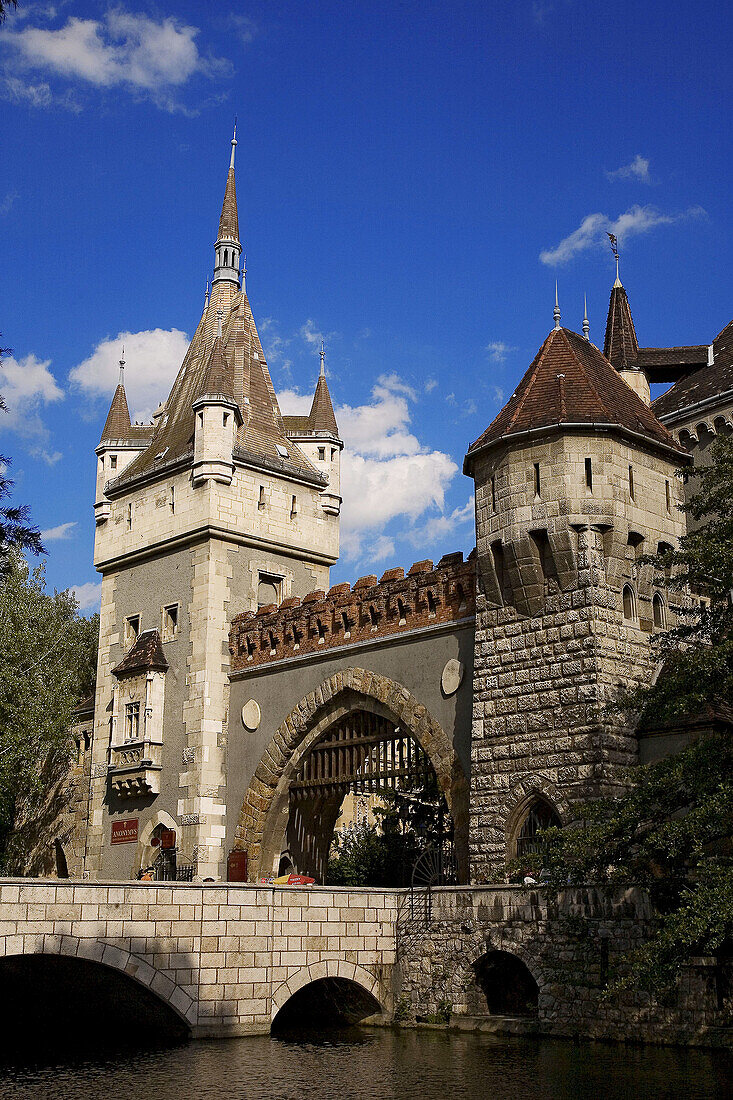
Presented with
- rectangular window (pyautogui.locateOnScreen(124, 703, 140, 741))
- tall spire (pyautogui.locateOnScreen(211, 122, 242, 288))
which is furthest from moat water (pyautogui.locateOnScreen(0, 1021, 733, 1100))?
tall spire (pyautogui.locateOnScreen(211, 122, 242, 288))

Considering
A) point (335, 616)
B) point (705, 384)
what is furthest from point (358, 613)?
point (705, 384)

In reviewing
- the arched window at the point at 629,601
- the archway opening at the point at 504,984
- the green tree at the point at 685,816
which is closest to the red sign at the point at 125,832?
the archway opening at the point at 504,984

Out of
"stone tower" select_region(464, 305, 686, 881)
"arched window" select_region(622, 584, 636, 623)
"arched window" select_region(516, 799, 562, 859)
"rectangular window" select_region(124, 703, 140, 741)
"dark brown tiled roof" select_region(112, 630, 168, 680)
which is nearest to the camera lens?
"stone tower" select_region(464, 305, 686, 881)

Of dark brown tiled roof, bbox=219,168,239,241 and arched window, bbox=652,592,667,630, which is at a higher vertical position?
dark brown tiled roof, bbox=219,168,239,241

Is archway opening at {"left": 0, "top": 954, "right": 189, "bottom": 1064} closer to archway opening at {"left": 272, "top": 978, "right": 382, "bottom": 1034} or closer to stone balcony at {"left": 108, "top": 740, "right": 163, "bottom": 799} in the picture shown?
archway opening at {"left": 272, "top": 978, "right": 382, "bottom": 1034}

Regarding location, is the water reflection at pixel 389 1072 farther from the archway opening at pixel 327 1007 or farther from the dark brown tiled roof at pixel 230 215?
the dark brown tiled roof at pixel 230 215

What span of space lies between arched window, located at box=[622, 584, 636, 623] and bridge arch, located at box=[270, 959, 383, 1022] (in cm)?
712

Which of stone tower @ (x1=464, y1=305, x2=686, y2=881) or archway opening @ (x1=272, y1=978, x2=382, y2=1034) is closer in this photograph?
stone tower @ (x1=464, y1=305, x2=686, y2=881)

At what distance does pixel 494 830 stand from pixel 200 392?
1534 cm

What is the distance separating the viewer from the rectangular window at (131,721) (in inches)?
1163

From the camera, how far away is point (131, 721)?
29.8 meters

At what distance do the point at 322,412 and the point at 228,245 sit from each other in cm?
611

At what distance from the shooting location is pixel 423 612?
2428 centimetres

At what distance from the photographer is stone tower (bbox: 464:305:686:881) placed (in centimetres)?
1992
